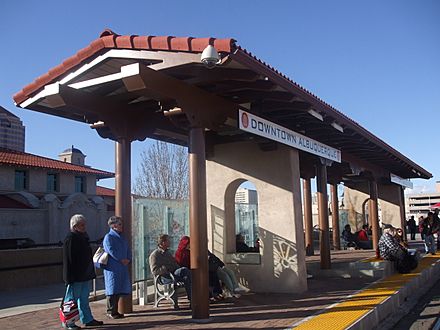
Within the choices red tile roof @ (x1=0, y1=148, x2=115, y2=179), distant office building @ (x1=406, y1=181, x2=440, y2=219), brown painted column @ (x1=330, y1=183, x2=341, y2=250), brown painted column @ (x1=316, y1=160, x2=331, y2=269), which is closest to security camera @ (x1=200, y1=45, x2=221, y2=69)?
brown painted column @ (x1=316, y1=160, x2=331, y2=269)

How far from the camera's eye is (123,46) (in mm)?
6359

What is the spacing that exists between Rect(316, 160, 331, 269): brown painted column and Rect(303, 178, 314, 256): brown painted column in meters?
4.96

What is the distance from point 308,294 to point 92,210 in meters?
22.9

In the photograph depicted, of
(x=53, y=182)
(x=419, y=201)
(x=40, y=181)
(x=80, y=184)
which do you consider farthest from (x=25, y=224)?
(x=419, y=201)

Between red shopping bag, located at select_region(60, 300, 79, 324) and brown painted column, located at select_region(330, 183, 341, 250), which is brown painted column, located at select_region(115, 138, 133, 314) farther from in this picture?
brown painted column, located at select_region(330, 183, 341, 250)

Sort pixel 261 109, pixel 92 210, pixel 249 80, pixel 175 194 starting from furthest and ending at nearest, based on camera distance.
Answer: pixel 175 194
pixel 92 210
pixel 261 109
pixel 249 80

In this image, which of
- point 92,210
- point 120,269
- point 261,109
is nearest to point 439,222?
point 261,109

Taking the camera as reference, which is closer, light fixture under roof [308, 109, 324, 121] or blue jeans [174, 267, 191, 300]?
blue jeans [174, 267, 191, 300]

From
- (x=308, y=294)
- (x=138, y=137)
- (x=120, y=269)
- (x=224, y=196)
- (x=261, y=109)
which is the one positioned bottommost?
(x=308, y=294)

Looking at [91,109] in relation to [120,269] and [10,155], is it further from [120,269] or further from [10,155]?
[10,155]

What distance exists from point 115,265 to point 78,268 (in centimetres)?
71

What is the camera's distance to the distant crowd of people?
621cm

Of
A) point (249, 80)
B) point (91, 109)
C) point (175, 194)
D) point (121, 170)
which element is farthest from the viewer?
point (175, 194)

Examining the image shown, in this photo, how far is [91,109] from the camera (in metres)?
7.25
